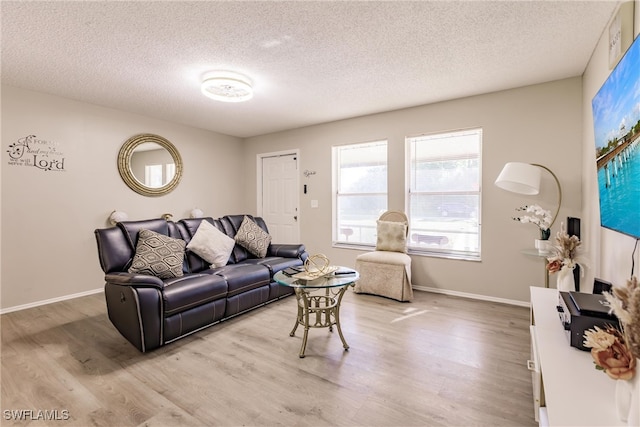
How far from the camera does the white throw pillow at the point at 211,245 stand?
10.9ft

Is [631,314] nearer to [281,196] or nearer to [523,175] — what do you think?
[523,175]

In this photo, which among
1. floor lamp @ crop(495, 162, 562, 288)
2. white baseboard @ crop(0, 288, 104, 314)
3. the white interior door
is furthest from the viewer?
the white interior door

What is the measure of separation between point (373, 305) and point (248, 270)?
1.51 meters

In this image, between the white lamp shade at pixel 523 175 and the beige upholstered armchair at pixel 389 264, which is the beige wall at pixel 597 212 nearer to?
the white lamp shade at pixel 523 175

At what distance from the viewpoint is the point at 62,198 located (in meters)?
3.69

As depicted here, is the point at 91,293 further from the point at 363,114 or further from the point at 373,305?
the point at 363,114

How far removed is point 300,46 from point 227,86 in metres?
0.97

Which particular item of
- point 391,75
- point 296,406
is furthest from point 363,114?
point 296,406

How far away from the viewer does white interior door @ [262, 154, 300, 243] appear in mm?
5352

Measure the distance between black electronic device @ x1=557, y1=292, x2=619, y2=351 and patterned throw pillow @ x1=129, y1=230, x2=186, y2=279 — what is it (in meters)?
3.00

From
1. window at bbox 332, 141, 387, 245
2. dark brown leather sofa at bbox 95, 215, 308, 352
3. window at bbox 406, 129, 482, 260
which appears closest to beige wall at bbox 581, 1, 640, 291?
window at bbox 406, 129, 482, 260

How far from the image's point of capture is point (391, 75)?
119 inches

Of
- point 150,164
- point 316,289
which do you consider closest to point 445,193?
point 316,289

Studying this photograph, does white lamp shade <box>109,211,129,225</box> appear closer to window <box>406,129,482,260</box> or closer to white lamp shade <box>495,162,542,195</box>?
window <box>406,129,482,260</box>
